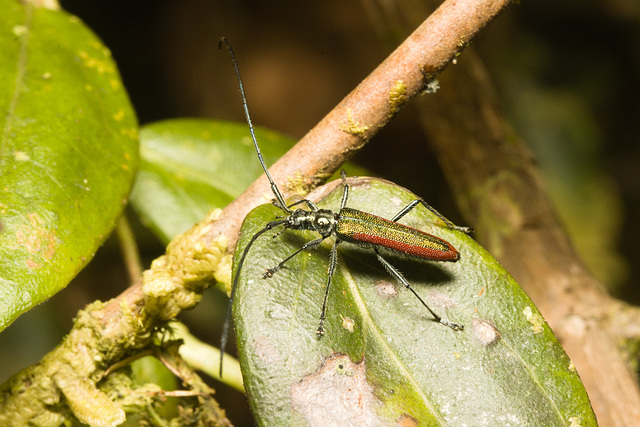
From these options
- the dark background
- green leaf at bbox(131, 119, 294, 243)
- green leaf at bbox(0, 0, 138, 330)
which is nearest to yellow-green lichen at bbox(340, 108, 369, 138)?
green leaf at bbox(0, 0, 138, 330)

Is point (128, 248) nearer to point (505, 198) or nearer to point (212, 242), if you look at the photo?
point (212, 242)

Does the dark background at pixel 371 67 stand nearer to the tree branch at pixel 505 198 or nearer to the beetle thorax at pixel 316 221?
the tree branch at pixel 505 198

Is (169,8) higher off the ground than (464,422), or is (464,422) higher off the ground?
(464,422)

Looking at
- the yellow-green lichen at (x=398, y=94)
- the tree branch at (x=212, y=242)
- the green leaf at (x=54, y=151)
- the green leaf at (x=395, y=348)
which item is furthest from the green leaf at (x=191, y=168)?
the yellow-green lichen at (x=398, y=94)

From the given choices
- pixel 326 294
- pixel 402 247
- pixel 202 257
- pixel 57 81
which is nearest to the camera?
pixel 326 294

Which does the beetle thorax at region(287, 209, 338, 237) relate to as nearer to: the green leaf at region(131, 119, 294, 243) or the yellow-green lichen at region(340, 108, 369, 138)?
the yellow-green lichen at region(340, 108, 369, 138)

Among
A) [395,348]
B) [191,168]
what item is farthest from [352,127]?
[191,168]

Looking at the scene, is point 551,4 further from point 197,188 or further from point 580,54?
point 197,188

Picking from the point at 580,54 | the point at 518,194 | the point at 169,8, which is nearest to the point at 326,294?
the point at 518,194
